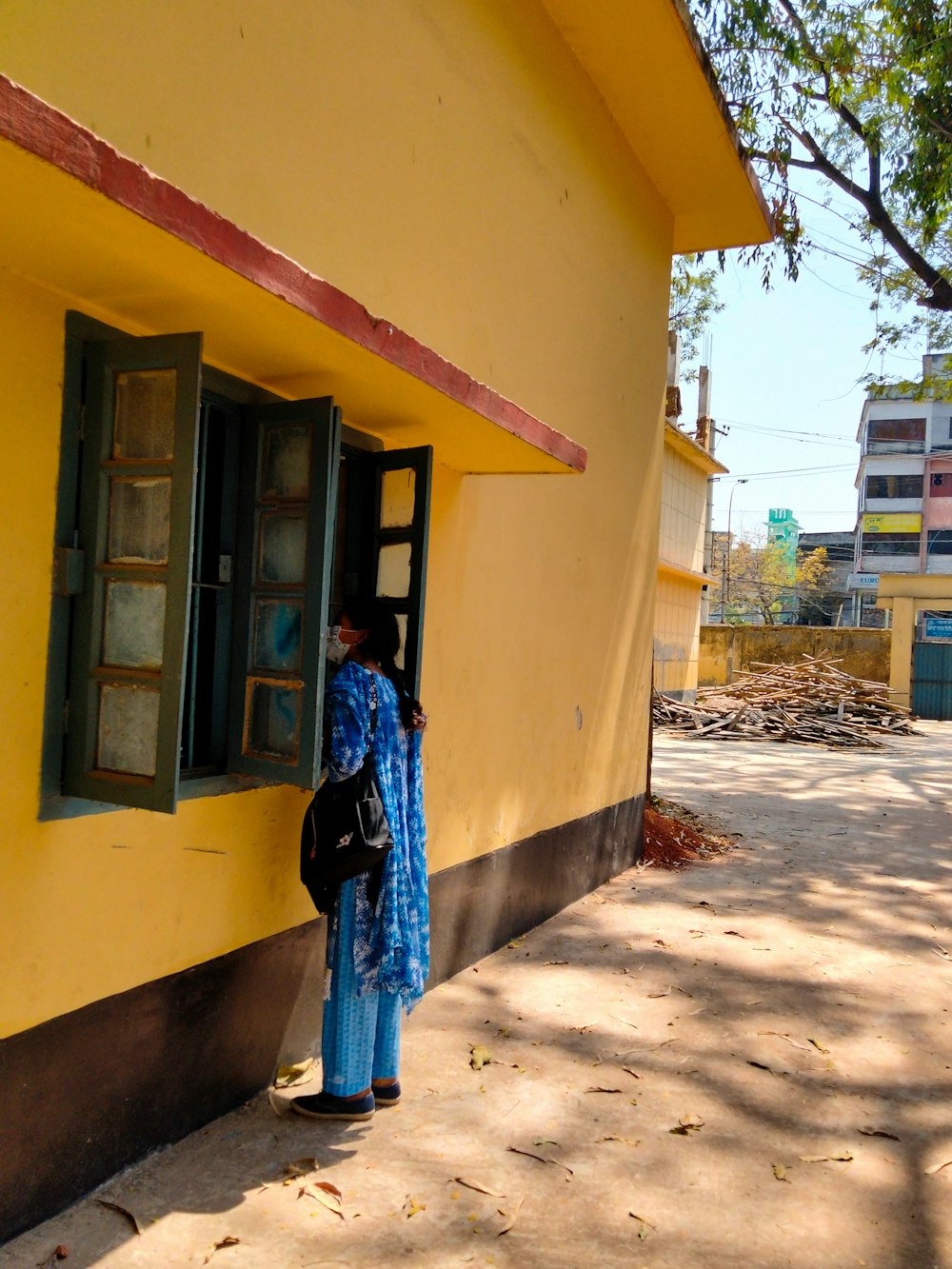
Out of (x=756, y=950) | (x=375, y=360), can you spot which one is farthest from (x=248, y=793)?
(x=756, y=950)

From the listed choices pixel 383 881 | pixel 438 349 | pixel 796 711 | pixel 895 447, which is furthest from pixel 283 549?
pixel 895 447

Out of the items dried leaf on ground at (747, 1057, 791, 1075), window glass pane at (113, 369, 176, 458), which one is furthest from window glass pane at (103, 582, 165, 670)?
dried leaf on ground at (747, 1057, 791, 1075)

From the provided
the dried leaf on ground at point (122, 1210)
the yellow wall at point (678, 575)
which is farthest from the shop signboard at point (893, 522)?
the dried leaf on ground at point (122, 1210)

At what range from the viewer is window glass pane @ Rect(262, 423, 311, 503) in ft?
10.5

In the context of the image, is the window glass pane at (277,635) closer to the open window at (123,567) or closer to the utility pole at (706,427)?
the open window at (123,567)

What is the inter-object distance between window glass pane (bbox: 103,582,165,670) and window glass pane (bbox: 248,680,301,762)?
632 millimetres

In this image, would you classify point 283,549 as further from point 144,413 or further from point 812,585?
point 812,585

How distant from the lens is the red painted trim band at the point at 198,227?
5.70 feet

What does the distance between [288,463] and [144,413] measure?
627mm

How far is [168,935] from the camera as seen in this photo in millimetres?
3076

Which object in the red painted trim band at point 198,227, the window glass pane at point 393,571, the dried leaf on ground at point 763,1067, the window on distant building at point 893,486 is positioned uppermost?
the window on distant building at point 893,486

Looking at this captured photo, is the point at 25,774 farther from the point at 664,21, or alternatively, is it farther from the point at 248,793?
the point at 664,21

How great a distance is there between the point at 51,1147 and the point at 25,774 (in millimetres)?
980

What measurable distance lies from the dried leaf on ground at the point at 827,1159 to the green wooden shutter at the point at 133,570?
2.33m
